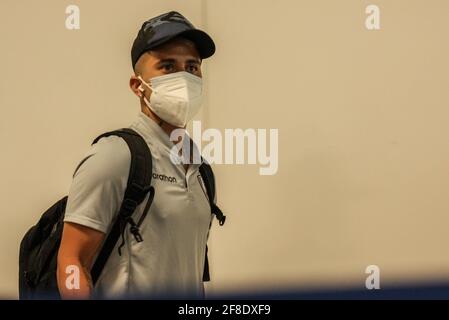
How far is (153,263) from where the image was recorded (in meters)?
1.35

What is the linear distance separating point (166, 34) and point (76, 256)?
53cm

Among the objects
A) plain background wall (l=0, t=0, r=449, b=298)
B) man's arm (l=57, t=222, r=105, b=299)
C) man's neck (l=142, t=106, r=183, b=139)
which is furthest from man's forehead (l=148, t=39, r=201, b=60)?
plain background wall (l=0, t=0, r=449, b=298)

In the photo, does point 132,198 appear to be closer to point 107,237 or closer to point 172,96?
point 107,237

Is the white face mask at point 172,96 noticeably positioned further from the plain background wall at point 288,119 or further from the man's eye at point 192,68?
the plain background wall at point 288,119

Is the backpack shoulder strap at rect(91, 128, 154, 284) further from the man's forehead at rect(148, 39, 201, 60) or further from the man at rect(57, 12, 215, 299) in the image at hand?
the man's forehead at rect(148, 39, 201, 60)

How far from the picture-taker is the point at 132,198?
1313 millimetres

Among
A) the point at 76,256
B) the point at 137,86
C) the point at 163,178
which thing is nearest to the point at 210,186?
the point at 163,178

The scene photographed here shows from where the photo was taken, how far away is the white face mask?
145 cm

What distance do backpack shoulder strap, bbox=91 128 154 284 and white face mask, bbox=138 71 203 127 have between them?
0.15 meters

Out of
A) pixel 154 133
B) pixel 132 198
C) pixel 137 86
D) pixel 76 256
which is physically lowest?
pixel 76 256

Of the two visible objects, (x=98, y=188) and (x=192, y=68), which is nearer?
(x=98, y=188)

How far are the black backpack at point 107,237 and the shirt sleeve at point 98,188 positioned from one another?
2 cm

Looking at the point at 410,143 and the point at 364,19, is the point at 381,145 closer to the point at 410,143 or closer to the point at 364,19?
the point at 410,143

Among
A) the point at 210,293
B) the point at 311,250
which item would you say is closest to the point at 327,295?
the point at 311,250
